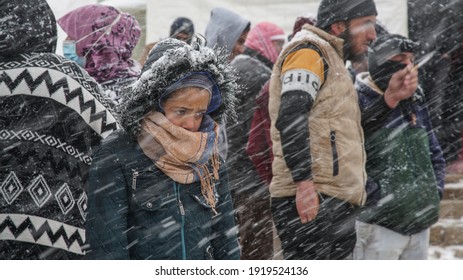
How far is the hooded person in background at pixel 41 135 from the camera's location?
8.47 ft

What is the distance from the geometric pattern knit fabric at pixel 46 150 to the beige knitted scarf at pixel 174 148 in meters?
0.33

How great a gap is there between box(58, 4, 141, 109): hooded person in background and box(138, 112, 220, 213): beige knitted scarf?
97 centimetres

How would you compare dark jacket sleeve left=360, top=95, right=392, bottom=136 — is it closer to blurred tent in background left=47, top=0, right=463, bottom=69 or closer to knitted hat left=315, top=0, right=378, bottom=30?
knitted hat left=315, top=0, right=378, bottom=30

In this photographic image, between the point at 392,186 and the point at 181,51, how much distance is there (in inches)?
65.8

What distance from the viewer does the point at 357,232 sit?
3.78 meters

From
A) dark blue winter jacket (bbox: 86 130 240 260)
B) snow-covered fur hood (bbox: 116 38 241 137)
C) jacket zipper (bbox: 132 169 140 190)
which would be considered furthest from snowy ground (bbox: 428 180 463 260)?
jacket zipper (bbox: 132 169 140 190)

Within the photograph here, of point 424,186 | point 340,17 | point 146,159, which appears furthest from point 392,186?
point 146,159

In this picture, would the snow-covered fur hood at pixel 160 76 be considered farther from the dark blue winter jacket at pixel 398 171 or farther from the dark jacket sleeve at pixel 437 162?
the dark jacket sleeve at pixel 437 162

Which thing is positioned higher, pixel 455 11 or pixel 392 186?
pixel 455 11

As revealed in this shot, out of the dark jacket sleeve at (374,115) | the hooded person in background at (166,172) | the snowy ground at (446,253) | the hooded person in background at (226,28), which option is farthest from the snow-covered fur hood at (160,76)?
the snowy ground at (446,253)

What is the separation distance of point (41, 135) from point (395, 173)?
72.2 inches

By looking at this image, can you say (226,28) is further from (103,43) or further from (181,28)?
(103,43)
